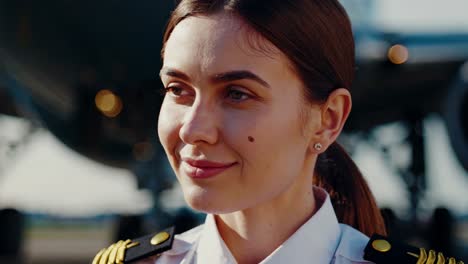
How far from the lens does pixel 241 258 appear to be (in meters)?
1.57

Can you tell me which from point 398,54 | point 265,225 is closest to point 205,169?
point 265,225

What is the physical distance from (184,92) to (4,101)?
39.1ft

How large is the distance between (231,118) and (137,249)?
20.0 inches

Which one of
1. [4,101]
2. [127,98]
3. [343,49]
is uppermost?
[4,101]

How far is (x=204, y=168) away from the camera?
4.69 ft

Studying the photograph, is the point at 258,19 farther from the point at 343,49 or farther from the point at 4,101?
the point at 4,101

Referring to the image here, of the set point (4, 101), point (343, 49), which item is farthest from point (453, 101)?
point (4, 101)

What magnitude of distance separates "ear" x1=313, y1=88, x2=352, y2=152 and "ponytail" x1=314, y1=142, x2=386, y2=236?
1.08ft

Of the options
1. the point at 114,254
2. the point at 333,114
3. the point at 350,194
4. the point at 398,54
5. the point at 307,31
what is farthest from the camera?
the point at 398,54

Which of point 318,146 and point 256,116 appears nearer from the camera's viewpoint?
point 256,116

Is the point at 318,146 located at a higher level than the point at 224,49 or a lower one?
lower

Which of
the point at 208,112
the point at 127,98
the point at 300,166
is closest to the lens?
the point at 208,112

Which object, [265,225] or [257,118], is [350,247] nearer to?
[265,225]

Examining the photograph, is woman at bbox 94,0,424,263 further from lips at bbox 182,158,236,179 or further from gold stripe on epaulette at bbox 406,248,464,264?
gold stripe on epaulette at bbox 406,248,464,264
